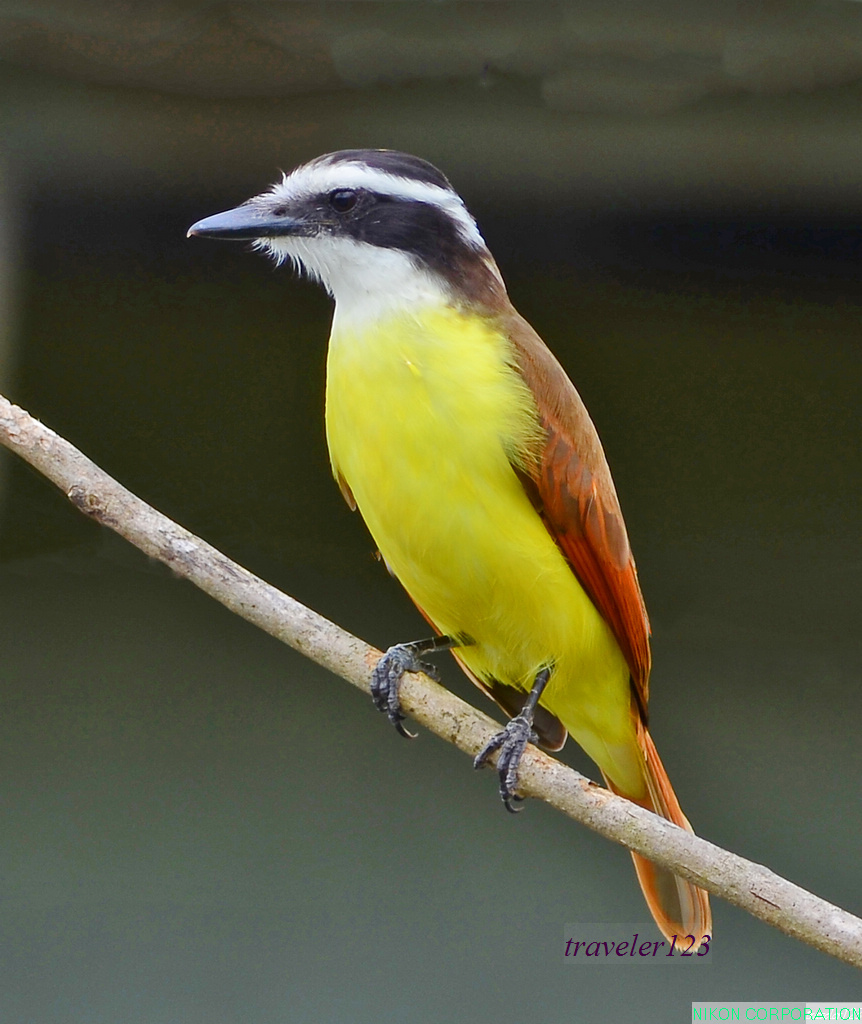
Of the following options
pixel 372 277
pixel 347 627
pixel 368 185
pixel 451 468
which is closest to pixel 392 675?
pixel 451 468

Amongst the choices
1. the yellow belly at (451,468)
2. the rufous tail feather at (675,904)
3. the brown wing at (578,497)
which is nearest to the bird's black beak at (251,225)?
the yellow belly at (451,468)

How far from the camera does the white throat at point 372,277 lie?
1454mm

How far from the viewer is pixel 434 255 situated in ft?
4.83

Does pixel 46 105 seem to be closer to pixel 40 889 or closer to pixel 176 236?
pixel 176 236

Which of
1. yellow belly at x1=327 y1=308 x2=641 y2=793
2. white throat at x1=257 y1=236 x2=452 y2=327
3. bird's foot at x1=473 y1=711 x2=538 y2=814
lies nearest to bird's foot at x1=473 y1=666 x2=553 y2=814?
bird's foot at x1=473 y1=711 x2=538 y2=814

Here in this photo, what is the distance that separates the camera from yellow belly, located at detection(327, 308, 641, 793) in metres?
1.44

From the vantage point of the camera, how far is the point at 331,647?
147cm

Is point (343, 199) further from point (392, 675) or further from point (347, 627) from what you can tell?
point (347, 627)

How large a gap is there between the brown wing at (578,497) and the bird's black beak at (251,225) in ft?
0.97

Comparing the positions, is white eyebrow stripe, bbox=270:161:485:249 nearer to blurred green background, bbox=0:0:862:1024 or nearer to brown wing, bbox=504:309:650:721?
brown wing, bbox=504:309:650:721

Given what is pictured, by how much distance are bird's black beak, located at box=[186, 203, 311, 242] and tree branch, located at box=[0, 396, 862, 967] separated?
0.32 metres

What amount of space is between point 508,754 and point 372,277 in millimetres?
633

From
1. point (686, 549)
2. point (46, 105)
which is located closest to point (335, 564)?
point (686, 549)

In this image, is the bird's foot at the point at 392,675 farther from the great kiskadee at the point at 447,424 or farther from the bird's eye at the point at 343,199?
the bird's eye at the point at 343,199
